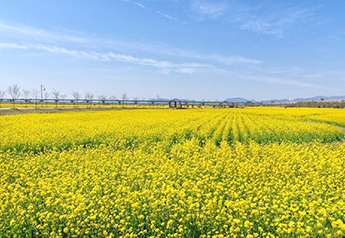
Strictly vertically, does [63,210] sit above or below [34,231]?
above

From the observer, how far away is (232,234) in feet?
15.3

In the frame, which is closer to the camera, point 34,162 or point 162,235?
point 162,235

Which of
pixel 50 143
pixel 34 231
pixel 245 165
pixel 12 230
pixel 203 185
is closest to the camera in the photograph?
pixel 12 230

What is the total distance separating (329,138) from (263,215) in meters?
18.6

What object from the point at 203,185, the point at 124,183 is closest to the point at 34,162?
the point at 124,183

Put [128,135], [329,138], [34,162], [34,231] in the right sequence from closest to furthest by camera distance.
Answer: [34,231] → [34,162] → [128,135] → [329,138]

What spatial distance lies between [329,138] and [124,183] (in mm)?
19186

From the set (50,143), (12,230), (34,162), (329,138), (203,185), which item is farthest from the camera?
(329,138)

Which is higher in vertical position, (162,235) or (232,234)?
(232,234)

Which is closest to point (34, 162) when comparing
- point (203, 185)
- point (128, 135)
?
point (203, 185)

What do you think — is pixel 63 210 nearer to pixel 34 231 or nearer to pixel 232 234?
pixel 34 231

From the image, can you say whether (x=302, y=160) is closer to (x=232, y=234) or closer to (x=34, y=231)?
(x=232, y=234)

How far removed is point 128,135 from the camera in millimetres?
17594

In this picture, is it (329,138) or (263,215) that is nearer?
(263,215)
